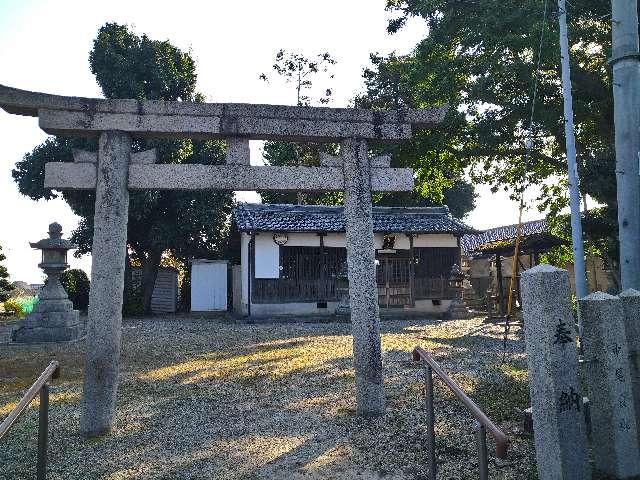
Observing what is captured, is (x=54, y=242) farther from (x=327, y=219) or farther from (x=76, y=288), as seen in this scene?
(x=76, y=288)

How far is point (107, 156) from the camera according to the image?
512 cm

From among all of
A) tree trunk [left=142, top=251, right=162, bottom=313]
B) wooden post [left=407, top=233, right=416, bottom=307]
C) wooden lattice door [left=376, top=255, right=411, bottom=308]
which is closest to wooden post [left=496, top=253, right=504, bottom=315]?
wooden post [left=407, top=233, right=416, bottom=307]

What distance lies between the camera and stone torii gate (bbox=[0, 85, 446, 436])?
16.1 feet

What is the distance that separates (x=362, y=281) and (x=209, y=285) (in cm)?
1691

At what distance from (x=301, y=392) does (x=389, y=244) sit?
42.1 feet

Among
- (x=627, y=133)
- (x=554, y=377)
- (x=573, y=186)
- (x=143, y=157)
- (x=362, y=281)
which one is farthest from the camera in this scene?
(x=573, y=186)

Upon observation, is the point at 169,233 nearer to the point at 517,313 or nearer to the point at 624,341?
the point at 517,313

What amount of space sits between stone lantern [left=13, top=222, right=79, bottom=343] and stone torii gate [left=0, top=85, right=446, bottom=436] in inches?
335

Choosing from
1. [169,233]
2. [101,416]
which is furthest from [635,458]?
[169,233]

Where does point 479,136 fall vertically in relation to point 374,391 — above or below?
above

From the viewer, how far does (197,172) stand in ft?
17.4

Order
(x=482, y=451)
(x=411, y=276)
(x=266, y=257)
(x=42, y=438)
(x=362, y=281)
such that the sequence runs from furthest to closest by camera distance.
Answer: (x=411, y=276)
(x=266, y=257)
(x=362, y=281)
(x=42, y=438)
(x=482, y=451)

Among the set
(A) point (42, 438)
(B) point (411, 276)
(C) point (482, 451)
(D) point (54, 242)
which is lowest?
(A) point (42, 438)

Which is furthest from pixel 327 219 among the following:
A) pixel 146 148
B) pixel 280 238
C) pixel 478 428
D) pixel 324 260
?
pixel 478 428
